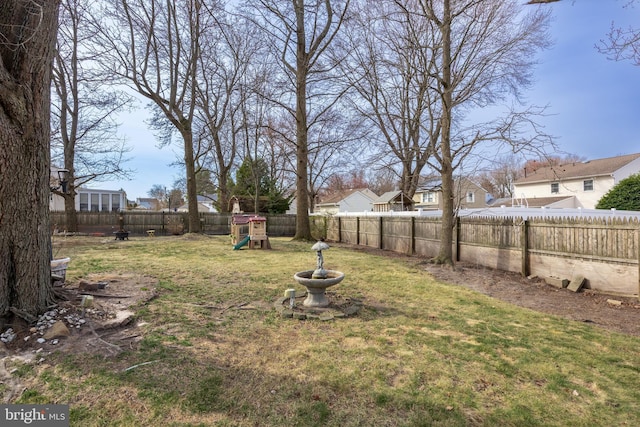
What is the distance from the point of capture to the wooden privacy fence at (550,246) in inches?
231

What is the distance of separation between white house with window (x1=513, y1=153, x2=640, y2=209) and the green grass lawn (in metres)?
20.5

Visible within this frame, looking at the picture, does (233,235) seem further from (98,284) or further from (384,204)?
(384,204)

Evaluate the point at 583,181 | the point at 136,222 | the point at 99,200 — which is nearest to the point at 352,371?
the point at 136,222

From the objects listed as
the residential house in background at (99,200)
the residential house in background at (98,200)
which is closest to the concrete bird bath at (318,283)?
the residential house in background at (98,200)

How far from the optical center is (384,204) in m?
26.4

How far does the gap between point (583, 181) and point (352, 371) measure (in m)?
29.7

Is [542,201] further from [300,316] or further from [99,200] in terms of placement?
[99,200]

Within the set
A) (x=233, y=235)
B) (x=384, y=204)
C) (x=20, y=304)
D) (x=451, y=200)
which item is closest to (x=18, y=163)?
(x=20, y=304)

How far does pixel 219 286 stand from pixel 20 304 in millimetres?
2816

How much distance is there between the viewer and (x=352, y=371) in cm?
291

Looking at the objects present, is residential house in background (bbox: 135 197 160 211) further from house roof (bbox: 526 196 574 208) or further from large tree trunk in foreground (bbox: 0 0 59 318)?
large tree trunk in foreground (bbox: 0 0 59 318)

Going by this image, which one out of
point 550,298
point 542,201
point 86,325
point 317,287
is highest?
point 542,201

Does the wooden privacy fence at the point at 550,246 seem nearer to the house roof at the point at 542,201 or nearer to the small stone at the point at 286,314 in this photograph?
the small stone at the point at 286,314

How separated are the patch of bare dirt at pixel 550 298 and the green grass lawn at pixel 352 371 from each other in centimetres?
→ 58
